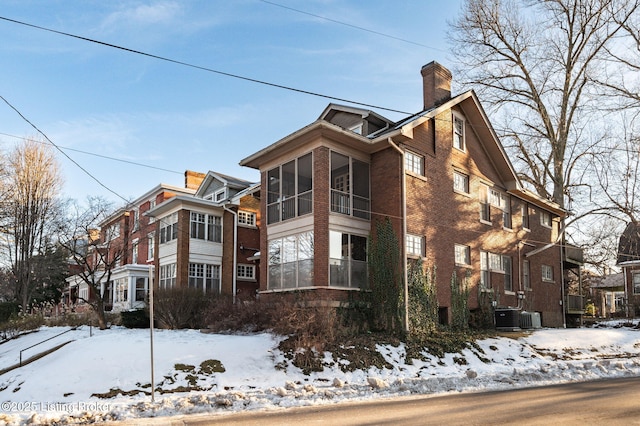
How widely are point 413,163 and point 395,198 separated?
203 centimetres

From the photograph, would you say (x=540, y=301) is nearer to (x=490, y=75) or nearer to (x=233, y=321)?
(x=490, y=75)

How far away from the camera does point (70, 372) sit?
12164mm

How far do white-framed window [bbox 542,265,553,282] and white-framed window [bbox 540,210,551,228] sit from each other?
2565mm

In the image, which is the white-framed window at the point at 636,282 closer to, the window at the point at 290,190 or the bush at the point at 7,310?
the window at the point at 290,190

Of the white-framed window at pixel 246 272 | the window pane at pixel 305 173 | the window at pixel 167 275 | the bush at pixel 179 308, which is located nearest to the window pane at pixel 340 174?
the window pane at pixel 305 173

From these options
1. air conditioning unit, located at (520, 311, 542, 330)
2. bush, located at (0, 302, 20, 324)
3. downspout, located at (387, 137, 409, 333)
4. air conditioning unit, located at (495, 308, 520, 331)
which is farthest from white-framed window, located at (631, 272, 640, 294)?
bush, located at (0, 302, 20, 324)

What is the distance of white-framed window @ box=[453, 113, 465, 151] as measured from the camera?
2283 centimetres

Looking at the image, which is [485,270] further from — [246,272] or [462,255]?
[246,272]

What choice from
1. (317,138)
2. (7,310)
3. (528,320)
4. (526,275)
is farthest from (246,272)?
(7,310)

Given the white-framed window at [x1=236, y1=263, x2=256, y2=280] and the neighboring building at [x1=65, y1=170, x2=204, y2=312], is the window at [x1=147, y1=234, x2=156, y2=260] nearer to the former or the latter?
the neighboring building at [x1=65, y1=170, x2=204, y2=312]

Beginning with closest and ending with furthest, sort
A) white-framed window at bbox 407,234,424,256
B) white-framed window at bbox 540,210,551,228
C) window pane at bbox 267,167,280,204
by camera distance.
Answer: white-framed window at bbox 407,234,424,256, window pane at bbox 267,167,280,204, white-framed window at bbox 540,210,551,228

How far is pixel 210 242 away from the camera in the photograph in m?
28.7

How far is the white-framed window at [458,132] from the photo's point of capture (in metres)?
22.8

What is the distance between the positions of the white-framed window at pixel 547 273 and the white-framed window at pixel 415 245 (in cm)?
1218
